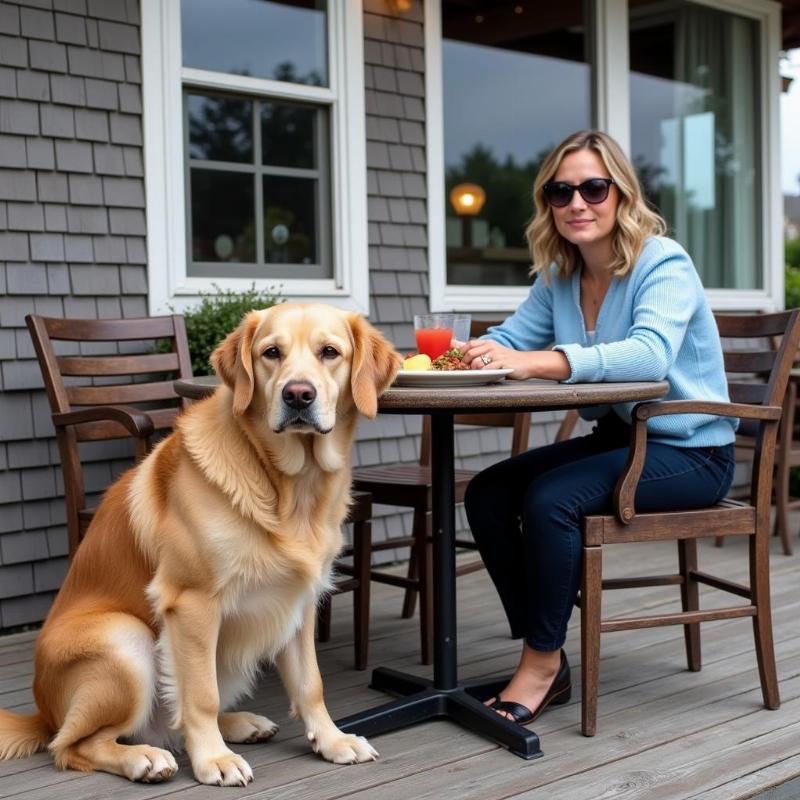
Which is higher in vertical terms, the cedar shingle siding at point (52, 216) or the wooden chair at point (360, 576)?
the cedar shingle siding at point (52, 216)

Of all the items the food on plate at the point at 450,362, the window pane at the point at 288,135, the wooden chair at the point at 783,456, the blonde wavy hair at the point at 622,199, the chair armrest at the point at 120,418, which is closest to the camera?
the food on plate at the point at 450,362

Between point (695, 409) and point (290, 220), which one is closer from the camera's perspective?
point (695, 409)

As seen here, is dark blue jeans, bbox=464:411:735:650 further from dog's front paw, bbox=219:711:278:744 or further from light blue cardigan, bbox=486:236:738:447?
dog's front paw, bbox=219:711:278:744

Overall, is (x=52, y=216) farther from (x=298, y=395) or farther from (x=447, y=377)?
(x=298, y=395)

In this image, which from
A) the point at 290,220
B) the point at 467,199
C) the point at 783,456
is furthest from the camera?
the point at 467,199

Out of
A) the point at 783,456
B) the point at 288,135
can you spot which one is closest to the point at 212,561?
the point at 288,135

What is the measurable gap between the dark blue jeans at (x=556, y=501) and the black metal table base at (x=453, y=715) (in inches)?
8.2

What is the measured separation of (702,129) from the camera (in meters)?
6.80

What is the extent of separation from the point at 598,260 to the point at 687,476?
63cm

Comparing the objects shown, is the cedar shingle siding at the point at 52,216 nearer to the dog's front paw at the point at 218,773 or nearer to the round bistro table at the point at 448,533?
the round bistro table at the point at 448,533

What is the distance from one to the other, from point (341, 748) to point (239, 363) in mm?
911

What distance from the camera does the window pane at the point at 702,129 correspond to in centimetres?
640

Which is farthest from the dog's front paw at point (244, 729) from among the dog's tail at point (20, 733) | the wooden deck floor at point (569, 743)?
the dog's tail at point (20, 733)

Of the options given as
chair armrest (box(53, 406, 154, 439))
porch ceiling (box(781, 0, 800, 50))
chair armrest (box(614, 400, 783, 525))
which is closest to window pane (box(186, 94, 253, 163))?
chair armrest (box(53, 406, 154, 439))
